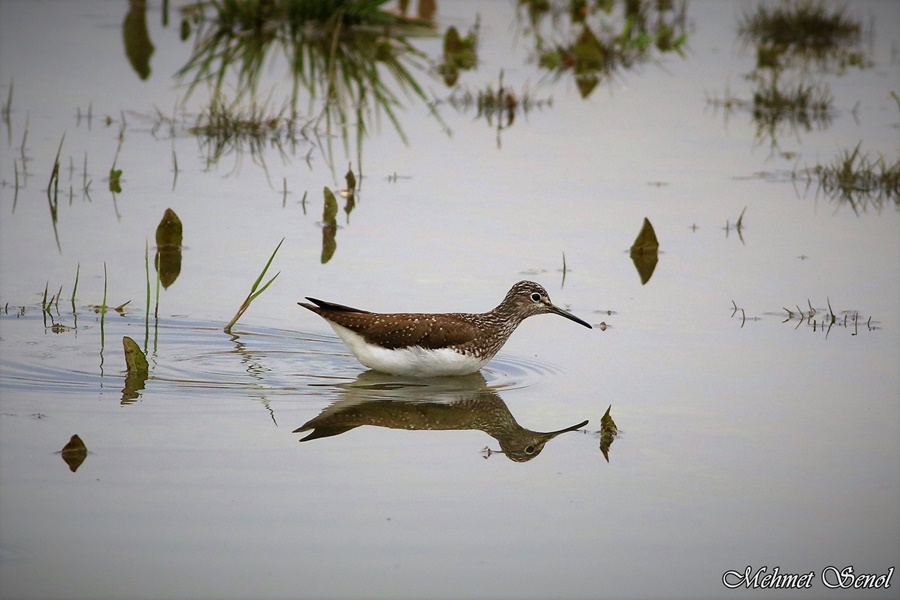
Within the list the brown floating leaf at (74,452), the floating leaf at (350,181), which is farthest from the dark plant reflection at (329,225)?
the brown floating leaf at (74,452)

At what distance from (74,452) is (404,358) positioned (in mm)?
2448

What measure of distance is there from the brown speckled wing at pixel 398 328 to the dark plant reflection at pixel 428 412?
0.91ft

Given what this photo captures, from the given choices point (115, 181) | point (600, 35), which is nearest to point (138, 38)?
point (600, 35)

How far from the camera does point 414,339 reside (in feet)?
27.7

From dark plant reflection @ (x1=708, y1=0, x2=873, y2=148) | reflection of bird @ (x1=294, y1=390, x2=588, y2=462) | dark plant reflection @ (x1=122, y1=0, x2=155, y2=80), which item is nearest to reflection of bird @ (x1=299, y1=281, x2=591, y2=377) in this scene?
reflection of bird @ (x1=294, y1=390, x2=588, y2=462)

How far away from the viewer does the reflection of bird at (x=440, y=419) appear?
7.28 m

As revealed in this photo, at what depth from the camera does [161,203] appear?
37.9 feet

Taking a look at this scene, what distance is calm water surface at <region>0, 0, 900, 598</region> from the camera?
5906mm

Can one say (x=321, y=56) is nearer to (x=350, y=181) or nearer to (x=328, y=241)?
(x=350, y=181)

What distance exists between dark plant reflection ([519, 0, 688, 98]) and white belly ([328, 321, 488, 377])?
29.1 feet

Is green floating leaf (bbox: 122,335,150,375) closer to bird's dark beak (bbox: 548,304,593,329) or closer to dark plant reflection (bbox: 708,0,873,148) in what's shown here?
bird's dark beak (bbox: 548,304,593,329)

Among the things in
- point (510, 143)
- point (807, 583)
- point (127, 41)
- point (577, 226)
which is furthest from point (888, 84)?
point (807, 583)

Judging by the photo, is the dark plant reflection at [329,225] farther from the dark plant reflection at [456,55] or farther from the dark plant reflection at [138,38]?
the dark plant reflection at [456,55]

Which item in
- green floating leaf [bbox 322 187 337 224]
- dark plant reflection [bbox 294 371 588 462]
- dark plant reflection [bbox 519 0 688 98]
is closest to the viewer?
dark plant reflection [bbox 294 371 588 462]
